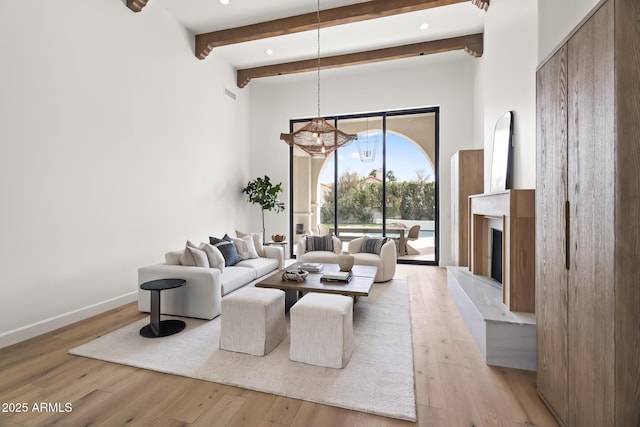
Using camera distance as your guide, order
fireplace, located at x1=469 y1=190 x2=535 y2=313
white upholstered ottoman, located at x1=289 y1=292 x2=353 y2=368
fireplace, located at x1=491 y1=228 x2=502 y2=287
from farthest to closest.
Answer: fireplace, located at x1=491 y1=228 x2=502 y2=287 < fireplace, located at x1=469 y1=190 x2=535 y2=313 < white upholstered ottoman, located at x1=289 y1=292 x2=353 y2=368

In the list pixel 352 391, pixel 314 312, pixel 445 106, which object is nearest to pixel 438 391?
pixel 352 391

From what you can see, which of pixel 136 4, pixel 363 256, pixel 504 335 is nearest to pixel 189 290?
pixel 363 256

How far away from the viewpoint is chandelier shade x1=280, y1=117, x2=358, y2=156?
146 inches

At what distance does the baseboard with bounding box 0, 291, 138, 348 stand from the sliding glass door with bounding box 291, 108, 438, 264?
13.3 feet

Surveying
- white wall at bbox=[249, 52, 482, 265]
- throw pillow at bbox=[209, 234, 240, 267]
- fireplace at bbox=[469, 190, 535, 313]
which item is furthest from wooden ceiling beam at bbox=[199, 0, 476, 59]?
throw pillow at bbox=[209, 234, 240, 267]

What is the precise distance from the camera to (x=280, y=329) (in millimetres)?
2682

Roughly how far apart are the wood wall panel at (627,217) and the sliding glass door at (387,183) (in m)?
5.15

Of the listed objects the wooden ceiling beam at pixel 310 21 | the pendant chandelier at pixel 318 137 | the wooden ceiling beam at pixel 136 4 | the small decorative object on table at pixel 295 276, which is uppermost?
the wooden ceiling beam at pixel 310 21

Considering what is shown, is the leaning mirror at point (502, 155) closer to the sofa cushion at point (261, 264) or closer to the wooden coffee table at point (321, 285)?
the wooden coffee table at point (321, 285)

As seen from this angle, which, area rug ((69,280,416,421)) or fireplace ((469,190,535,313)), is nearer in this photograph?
area rug ((69,280,416,421))

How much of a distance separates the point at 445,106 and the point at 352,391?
5.80m

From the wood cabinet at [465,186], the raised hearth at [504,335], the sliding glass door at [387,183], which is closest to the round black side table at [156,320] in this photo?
the raised hearth at [504,335]

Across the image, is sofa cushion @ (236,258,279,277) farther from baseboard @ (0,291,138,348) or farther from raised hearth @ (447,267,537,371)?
raised hearth @ (447,267,537,371)

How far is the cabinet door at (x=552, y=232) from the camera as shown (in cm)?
167
